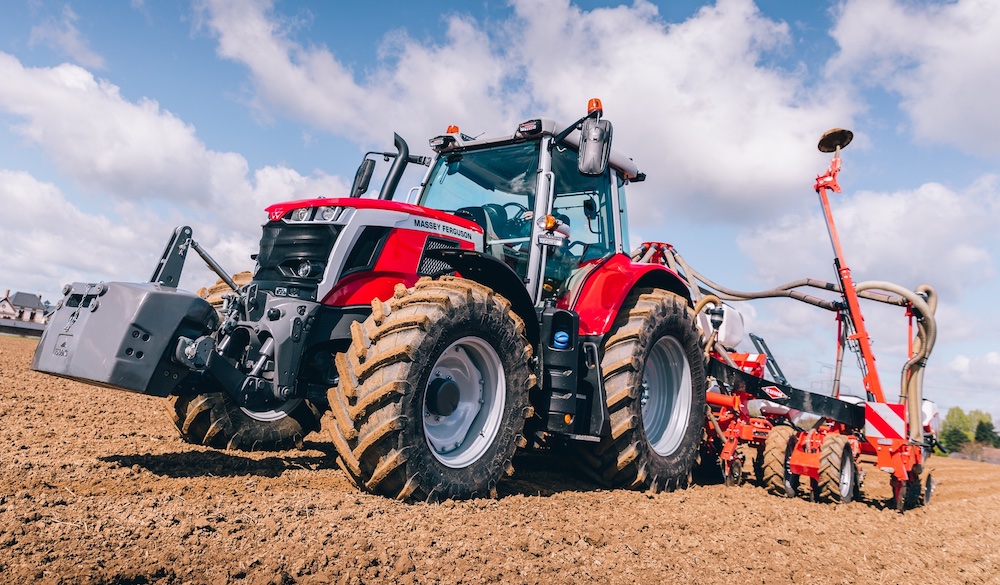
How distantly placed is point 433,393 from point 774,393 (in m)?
4.15

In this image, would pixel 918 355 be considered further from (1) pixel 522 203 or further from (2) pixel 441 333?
(2) pixel 441 333

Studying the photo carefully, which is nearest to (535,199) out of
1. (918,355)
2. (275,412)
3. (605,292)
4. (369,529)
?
(605,292)

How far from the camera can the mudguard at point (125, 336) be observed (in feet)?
11.5

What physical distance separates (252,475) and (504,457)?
57.5 inches

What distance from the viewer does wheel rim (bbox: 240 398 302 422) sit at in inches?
199

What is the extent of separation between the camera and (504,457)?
4121mm

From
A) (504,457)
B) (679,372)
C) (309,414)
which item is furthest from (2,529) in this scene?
(679,372)

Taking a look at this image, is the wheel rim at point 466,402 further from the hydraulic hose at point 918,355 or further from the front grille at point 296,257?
the hydraulic hose at point 918,355

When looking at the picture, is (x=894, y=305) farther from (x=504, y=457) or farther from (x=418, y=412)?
(x=418, y=412)

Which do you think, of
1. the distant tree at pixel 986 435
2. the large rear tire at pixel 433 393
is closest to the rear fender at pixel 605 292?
the large rear tire at pixel 433 393

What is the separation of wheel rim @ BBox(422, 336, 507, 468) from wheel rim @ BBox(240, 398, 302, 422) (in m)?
1.43

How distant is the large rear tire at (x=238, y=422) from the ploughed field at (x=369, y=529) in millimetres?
128

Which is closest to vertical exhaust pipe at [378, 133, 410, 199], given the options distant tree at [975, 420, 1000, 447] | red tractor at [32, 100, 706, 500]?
red tractor at [32, 100, 706, 500]

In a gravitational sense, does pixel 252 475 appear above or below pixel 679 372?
below
